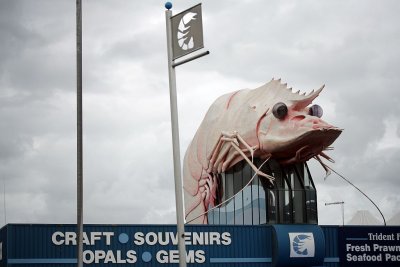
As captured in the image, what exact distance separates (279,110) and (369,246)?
7857 millimetres

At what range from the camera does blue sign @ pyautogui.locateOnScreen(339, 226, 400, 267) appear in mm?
36562

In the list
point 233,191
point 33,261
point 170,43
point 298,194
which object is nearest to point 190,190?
point 233,191

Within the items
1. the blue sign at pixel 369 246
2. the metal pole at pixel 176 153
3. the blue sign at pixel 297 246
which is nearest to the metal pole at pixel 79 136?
the metal pole at pixel 176 153

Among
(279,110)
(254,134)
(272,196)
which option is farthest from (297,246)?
(279,110)

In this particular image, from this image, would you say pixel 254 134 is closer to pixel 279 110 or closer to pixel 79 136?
pixel 279 110

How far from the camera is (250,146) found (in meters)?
37.3

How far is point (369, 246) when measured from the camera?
37.2 meters

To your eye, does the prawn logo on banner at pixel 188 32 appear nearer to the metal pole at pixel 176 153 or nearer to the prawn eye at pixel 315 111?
the metal pole at pixel 176 153

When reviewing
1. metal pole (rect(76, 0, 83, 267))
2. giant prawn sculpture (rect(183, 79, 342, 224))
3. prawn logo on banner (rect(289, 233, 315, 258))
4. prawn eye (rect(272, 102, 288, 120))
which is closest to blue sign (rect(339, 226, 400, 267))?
prawn logo on banner (rect(289, 233, 315, 258))

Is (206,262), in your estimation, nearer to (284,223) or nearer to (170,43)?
(284,223)

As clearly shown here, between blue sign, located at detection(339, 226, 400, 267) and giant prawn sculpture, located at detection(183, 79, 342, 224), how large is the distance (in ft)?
13.7

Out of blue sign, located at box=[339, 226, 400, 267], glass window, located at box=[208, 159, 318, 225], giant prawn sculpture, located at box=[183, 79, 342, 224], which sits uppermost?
giant prawn sculpture, located at box=[183, 79, 342, 224]

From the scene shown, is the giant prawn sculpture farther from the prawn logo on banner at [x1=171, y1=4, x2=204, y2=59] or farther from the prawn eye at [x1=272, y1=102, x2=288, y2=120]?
the prawn logo on banner at [x1=171, y1=4, x2=204, y2=59]

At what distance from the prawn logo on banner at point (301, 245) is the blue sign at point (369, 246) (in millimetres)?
2165
